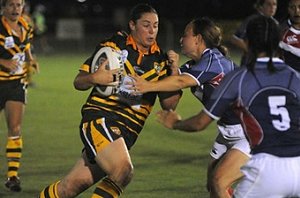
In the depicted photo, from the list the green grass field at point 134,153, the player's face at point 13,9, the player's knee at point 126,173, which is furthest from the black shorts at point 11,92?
the player's knee at point 126,173

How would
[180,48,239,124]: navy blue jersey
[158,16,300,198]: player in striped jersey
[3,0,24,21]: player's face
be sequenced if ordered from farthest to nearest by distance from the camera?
[3,0,24,21]: player's face → [180,48,239,124]: navy blue jersey → [158,16,300,198]: player in striped jersey

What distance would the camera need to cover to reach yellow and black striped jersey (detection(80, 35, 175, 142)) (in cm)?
656

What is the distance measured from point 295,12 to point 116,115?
292cm

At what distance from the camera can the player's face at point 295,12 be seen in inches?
339

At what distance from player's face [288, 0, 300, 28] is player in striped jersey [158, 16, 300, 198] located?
11.6 feet

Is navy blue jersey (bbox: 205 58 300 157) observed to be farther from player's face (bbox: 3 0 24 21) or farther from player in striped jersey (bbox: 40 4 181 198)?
player's face (bbox: 3 0 24 21)

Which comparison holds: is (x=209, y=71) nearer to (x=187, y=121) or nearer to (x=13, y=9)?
(x=187, y=121)

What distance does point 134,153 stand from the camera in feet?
36.7

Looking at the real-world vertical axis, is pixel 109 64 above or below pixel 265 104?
below

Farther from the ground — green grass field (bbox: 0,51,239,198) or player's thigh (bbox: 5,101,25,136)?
player's thigh (bbox: 5,101,25,136)

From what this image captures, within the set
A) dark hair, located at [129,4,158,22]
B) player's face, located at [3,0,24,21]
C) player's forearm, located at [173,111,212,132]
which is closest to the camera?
player's forearm, located at [173,111,212,132]

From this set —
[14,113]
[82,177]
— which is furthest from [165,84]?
[14,113]

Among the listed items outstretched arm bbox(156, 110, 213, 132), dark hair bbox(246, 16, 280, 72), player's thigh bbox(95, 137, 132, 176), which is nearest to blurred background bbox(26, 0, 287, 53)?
player's thigh bbox(95, 137, 132, 176)

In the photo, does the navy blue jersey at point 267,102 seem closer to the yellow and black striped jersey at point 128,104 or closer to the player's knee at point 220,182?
the player's knee at point 220,182
